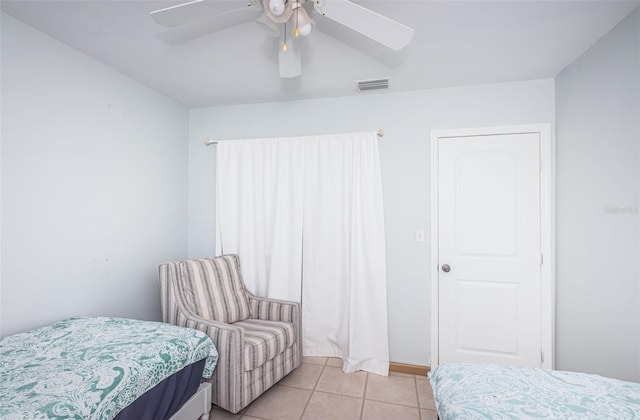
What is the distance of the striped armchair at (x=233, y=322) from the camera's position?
187 centimetres

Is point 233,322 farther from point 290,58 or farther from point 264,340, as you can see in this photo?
point 290,58

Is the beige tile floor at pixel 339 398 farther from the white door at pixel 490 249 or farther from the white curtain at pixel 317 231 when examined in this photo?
the white door at pixel 490 249

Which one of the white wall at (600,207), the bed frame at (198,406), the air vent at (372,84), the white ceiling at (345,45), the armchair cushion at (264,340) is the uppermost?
the white ceiling at (345,45)

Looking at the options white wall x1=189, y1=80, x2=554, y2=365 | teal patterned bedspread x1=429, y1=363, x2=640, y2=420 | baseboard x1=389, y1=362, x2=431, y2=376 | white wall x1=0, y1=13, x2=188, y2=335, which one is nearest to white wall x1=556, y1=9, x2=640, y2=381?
white wall x1=189, y1=80, x2=554, y2=365

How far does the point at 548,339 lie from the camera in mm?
2324

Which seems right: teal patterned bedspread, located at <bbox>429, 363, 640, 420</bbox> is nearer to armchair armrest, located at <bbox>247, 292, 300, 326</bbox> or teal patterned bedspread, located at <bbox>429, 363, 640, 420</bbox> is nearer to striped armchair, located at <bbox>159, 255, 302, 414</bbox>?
striped armchair, located at <bbox>159, 255, 302, 414</bbox>

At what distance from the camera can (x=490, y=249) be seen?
244 cm

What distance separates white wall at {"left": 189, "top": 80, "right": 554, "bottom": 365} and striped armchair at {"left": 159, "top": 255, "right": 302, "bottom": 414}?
3.09 ft

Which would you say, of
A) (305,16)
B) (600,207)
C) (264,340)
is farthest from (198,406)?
(600,207)

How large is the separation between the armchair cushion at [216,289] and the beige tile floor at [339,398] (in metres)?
0.64

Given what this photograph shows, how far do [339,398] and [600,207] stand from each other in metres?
2.12

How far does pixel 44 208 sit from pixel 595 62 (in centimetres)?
353

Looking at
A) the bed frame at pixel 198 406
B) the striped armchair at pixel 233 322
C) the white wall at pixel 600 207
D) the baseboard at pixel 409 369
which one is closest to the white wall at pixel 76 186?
the striped armchair at pixel 233 322

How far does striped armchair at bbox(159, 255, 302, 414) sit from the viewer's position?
6.13 ft
